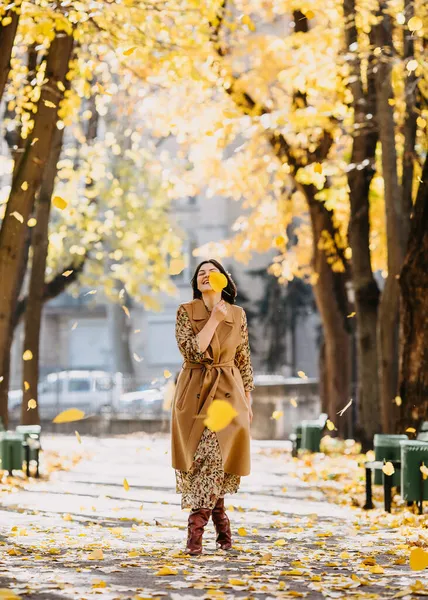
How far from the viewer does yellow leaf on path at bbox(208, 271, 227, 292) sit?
27.3 feet

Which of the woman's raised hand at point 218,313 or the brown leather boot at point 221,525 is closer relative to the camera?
the woman's raised hand at point 218,313

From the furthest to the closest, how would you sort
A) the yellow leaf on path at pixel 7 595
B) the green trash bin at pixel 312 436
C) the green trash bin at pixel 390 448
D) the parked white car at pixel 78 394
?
the parked white car at pixel 78 394 < the green trash bin at pixel 312 436 < the green trash bin at pixel 390 448 < the yellow leaf on path at pixel 7 595

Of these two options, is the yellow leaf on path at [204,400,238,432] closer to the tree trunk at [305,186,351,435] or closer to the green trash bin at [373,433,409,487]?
the green trash bin at [373,433,409,487]

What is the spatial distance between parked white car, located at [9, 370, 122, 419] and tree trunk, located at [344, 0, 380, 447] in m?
15.6

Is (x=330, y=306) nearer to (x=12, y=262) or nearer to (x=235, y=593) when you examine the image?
(x=12, y=262)

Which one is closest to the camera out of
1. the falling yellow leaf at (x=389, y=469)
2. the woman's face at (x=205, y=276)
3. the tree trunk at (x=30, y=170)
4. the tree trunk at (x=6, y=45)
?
the woman's face at (x=205, y=276)

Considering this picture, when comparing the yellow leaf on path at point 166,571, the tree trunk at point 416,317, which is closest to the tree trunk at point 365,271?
the tree trunk at point 416,317

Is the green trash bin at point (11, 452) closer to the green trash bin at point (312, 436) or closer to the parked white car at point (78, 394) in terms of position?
the green trash bin at point (312, 436)

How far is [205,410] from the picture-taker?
328 inches

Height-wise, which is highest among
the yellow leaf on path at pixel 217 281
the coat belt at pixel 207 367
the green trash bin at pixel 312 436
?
the yellow leaf on path at pixel 217 281

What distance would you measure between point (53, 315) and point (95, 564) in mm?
46114

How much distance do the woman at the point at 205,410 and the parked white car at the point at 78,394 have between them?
25611 millimetres

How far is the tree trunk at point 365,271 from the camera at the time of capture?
18844 mm

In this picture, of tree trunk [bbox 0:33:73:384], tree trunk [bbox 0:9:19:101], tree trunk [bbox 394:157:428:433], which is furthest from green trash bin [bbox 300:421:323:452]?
tree trunk [bbox 0:9:19:101]
